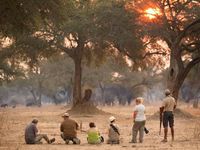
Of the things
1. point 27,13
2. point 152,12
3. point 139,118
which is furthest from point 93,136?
point 152,12

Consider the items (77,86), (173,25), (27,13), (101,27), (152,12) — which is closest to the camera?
(27,13)

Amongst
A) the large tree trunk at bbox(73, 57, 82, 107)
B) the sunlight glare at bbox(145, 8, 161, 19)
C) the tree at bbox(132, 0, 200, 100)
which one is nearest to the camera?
the tree at bbox(132, 0, 200, 100)

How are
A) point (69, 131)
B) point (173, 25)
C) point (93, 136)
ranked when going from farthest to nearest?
point (173, 25), point (69, 131), point (93, 136)

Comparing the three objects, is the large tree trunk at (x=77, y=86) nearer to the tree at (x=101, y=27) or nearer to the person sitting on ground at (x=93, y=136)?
the tree at (x=101, y=27)

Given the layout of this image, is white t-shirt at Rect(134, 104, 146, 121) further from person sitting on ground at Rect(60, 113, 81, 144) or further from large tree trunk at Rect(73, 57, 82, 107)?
large tree trunk at Rect(73, 57, 82, 107)

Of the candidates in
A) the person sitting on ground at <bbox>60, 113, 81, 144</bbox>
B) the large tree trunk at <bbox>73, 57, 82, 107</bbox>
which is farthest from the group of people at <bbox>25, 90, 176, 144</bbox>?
the large tree trunk at <bbox>73, 57, 82, 107</bbox>

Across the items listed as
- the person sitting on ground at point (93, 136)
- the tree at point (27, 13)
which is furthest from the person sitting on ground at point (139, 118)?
the tree at point (27, 13)

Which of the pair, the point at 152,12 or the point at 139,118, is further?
the point at 152,12

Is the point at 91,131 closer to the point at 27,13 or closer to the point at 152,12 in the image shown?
the point at 27,13

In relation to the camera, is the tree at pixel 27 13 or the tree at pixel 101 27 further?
the tree at pixel 101 27

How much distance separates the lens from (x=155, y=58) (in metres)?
53.3

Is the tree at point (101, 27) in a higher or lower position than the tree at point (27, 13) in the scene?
higher

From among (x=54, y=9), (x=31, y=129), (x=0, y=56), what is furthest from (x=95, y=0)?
(x=31, y=129)

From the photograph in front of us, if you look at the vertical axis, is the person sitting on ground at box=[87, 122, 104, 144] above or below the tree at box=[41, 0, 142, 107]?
below
